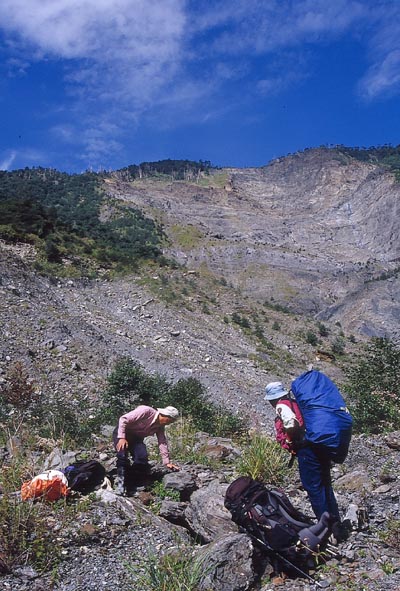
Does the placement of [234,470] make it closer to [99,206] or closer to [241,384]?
[241,384]

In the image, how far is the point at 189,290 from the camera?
76.8 ft

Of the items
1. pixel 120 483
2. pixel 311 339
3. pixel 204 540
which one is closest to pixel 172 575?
pixel 204 540

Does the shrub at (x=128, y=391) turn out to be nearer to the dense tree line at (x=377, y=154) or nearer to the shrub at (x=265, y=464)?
the shrub at (x=265, y=464)

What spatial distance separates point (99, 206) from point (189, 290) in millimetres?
49160

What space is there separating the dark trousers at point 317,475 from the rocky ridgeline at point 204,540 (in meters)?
0.30

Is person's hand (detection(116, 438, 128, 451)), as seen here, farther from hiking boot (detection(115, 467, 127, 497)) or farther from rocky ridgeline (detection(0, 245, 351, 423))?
rocky ridgeline (detection(0, 245, 351, 423))

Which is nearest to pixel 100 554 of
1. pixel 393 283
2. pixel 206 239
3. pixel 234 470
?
pixel 234 470

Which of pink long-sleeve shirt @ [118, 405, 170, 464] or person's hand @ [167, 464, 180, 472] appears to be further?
person's hand @ [167, 464, 180, 472]

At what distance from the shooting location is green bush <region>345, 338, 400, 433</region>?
8688mm

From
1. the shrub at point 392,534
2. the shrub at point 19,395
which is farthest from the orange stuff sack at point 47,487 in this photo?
the shrub at point 19,395

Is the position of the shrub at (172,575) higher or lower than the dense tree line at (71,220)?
lower

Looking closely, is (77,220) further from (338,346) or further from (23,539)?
(23,539)

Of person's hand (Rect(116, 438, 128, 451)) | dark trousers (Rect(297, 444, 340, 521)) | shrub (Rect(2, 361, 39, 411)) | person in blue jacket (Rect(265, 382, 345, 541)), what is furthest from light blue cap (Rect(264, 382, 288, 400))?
shrub (Rect(2, 361, 39, 411))

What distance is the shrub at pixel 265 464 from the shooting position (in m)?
5.03
